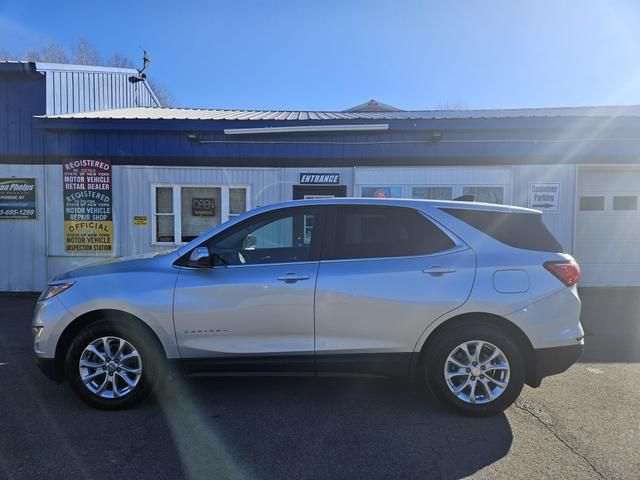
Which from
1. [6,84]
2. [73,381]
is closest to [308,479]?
[73,381]

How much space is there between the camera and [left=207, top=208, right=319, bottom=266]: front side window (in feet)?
12.6

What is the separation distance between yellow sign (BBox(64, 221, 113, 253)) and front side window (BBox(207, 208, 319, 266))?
635 centimetres

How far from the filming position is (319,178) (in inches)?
367

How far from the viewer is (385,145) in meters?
9.20

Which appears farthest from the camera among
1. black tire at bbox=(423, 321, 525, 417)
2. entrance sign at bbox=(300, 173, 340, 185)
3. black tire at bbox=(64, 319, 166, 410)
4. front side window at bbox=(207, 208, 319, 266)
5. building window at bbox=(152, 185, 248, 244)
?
building window at bbox=(152, 185, 248, 244)

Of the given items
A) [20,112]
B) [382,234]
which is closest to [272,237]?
[382,234]

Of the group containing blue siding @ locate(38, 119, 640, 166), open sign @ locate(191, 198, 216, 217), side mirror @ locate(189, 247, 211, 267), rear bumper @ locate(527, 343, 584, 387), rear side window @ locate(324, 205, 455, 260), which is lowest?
rear bumper @ locate(527, 343, 584, 387)

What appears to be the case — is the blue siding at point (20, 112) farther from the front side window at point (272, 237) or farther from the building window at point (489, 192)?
the building window at point (489, 192)

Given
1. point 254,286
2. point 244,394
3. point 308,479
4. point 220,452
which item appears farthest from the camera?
point 244,394

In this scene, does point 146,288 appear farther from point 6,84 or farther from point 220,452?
point 6,84

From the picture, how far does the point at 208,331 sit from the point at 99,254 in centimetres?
676

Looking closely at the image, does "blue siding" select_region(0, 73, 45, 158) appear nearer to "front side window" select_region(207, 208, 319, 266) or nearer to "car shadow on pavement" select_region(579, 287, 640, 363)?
"front side window" select_region(207, 208, 319, 266)

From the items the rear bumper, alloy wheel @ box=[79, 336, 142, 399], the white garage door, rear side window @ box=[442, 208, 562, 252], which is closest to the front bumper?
alloy wheel @ box=[79, 336, 142, 399]

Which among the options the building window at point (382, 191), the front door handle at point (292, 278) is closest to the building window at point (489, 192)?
the building window at point (382, 191)
